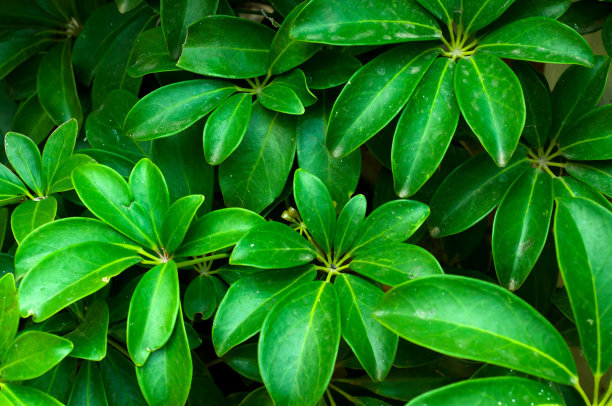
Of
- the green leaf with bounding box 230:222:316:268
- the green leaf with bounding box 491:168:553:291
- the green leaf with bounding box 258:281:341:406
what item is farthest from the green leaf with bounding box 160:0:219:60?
the green leaf with bounding box 491:168:553:291

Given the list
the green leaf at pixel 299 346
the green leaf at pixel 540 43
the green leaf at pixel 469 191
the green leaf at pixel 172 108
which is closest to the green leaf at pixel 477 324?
the green leaf at pixel 299 346

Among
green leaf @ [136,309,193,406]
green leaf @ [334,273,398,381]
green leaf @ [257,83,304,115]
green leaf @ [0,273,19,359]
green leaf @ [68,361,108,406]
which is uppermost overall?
green leaf @ [257,83,304,115]

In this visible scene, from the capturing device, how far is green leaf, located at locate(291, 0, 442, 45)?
75 cm

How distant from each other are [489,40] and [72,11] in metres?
0.94

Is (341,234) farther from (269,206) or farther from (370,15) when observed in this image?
(370,15)

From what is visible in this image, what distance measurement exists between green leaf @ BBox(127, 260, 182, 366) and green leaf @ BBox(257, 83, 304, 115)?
11.2 inches

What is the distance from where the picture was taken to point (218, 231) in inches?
30.6

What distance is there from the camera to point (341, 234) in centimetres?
80

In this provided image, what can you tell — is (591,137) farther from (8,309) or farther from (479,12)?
(8,309)

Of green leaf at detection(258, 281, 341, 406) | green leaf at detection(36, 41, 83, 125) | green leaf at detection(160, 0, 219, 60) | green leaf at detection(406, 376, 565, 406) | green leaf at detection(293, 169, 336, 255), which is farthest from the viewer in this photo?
green leaf at detection(36, 41, 83, 125)

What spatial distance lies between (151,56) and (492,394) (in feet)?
2.43

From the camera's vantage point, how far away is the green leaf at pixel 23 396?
2.29ft

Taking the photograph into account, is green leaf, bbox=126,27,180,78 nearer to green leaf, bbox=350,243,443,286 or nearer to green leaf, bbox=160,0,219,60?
green leaf, bbox=160,0,219,60

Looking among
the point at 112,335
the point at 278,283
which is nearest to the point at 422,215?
the point at 278,283
